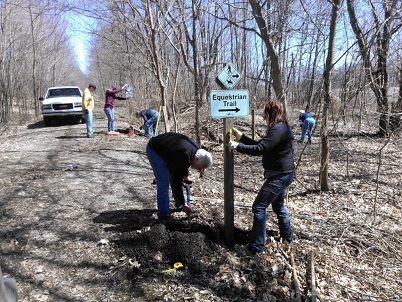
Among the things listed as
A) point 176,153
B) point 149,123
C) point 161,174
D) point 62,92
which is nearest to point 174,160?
point 176,153

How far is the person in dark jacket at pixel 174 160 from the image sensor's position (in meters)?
3.92

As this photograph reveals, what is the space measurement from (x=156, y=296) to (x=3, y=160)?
6849 mm

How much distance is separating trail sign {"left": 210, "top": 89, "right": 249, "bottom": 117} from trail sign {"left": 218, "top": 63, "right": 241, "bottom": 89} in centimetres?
10

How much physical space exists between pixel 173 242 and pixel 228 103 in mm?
1811

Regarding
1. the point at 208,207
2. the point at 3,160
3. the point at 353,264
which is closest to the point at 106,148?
the point at 3,160

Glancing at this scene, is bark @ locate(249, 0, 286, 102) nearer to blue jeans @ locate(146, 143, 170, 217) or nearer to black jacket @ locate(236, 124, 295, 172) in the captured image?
black jacket @ locate(236, 124, 295, 172)

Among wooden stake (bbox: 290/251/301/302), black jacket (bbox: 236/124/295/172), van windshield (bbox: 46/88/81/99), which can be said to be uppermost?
van windshield (bbox: 46/88/81/99)

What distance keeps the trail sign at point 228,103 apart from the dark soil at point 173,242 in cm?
157

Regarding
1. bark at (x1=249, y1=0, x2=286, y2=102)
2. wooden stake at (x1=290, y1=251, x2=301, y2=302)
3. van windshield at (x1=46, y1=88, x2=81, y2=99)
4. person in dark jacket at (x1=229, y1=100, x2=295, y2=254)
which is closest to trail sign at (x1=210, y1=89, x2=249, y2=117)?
person in dark jacket at (x1=229, y1=100, x2=295, y2=254)

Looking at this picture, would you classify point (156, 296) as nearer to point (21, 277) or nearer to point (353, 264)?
point (21, 277)

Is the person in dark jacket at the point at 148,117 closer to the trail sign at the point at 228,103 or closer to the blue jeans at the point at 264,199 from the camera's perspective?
the trail sign at the point at 228,103

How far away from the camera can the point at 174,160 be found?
4074mm

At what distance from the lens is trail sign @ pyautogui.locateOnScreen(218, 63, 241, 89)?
150 inches

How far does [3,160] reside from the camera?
8.12m
